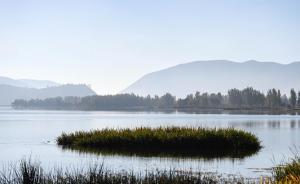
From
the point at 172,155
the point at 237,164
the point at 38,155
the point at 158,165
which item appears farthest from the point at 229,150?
the point at 38,155

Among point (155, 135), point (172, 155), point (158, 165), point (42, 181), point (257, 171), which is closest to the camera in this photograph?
point (42, 181)

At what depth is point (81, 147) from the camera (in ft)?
120

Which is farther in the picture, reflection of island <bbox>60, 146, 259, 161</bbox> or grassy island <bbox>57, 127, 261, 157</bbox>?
grassy island <bbox>57, 127, 261, 157</bbox>

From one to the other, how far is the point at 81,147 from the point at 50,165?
997cm

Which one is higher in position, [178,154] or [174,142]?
[174,142]

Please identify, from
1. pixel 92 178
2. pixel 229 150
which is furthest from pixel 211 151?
pixel 92 178

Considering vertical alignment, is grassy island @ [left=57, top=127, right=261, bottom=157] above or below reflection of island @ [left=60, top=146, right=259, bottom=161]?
above

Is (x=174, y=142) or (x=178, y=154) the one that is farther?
(x=174, y=142)

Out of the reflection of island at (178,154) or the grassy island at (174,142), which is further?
the grassy island at (174,142)

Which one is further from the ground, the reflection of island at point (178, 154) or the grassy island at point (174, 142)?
the grassy island at point (174, 142)

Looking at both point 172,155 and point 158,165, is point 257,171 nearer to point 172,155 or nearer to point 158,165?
point 158,165

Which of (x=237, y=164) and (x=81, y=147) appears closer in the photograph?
(x=237, y=164)

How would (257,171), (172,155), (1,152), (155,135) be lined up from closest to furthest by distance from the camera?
1. (257,171)
2. (172,155)
3. (1,152)
4. (155,135)

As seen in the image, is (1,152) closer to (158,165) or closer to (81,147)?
(81,147)
